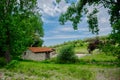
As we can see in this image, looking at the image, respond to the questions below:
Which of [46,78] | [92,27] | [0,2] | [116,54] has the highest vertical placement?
[0,2]

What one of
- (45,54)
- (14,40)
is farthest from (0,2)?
(45,54)

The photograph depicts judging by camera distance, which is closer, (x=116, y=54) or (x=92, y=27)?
(x=116, y=54)

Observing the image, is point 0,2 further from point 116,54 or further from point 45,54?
point 45,54

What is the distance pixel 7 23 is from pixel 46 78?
61.1 feet

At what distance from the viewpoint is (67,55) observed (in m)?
75.4

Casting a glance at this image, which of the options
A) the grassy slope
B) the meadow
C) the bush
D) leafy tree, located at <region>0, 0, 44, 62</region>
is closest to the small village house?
the meadow

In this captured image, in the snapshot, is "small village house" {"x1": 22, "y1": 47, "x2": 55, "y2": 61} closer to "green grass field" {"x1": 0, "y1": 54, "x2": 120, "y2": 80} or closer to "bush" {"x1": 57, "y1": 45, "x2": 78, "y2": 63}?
"bush" {"x1": 57, "y1": 45, "x2": 78, "y2": 63}

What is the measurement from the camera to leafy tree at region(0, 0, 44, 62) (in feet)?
182

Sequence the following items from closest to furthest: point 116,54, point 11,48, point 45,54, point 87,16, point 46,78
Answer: point 116,54, point 46,78, point 87,16, point 11,48, point 45,54

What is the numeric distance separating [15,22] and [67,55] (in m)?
22.8

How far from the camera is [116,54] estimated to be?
37156 mm

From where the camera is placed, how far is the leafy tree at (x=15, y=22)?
182 feet

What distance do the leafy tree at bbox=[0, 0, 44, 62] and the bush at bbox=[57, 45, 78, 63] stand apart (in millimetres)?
16904

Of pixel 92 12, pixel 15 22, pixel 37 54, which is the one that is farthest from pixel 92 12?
pixel 37 54
